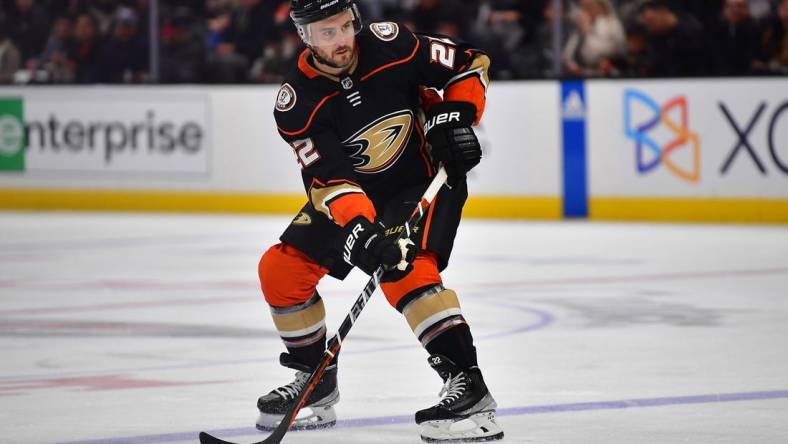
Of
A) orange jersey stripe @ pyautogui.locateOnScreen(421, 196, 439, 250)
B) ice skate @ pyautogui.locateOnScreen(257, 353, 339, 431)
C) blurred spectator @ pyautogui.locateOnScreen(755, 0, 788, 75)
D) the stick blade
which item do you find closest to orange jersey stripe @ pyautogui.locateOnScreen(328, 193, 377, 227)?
orange jersey stripe @ pyautogui.locateOnScreen(421, 196, 439, 250)

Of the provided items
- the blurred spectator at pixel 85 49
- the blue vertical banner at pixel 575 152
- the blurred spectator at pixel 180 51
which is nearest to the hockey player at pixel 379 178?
the blue vertical banner at pixel 575 152

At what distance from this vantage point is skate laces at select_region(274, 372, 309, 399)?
4.09 m

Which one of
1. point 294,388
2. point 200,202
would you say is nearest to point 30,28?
point 200,202

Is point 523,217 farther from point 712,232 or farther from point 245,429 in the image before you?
point 245,429

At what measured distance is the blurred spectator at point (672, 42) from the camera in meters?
10.4

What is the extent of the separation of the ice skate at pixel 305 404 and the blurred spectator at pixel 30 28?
9.07m

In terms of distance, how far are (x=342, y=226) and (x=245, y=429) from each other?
57cm

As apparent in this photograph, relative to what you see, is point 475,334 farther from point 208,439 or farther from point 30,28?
point 30,28

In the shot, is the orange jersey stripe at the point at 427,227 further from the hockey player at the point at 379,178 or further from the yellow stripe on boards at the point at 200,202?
the yellow stripe on boards at the point at 200,202

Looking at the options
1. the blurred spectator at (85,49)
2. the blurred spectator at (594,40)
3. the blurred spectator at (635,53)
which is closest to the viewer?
the blurred spectator at (635,53)

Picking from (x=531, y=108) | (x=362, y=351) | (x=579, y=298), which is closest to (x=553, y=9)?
(x=531, y=108)

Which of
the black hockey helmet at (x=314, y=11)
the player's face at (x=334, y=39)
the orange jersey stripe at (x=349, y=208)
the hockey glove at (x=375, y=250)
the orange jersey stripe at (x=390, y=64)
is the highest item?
the black hockey helmet at (x=314, y=11)

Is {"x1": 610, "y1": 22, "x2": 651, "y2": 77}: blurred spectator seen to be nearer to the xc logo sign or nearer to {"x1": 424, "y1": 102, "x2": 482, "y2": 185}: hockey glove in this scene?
the xc logo sign

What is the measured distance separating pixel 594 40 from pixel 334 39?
23.5ft
